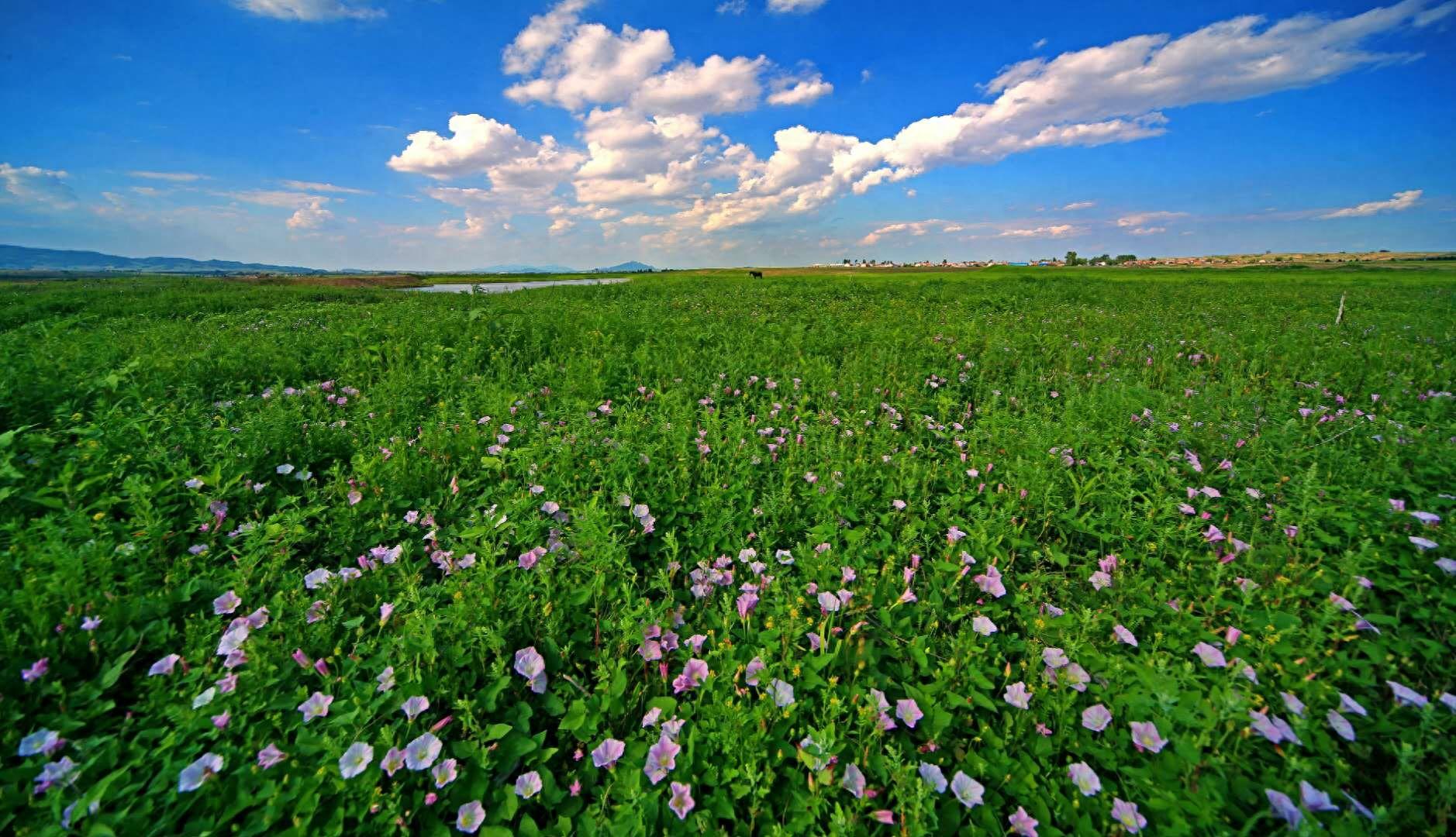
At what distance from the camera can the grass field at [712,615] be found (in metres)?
1.88

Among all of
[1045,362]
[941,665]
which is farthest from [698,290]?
[941,665]

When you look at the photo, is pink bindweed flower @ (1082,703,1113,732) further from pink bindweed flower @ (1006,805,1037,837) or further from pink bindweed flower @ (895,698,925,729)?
pink bindweed flower @ (895,698,925,729)

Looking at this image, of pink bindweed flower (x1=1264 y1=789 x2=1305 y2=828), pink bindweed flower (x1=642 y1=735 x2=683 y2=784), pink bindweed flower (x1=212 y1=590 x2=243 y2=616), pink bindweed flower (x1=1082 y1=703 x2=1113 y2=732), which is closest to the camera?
pink bindweed flower (x1=1264 y1=789 x2=1305 y2=828)

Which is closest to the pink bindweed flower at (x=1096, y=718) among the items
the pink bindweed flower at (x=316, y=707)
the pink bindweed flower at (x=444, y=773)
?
the pink bindweed flower at (x=444, y=773)

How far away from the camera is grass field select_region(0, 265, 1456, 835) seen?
188 centimetres

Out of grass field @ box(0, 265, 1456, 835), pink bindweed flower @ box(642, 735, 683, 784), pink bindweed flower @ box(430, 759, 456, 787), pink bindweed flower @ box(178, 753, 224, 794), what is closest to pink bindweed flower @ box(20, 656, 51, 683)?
grass field @ box(0, 265, 1456, 835)

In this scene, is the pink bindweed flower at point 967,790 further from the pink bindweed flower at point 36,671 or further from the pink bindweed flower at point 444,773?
the pink bindweed flower at point 36,671

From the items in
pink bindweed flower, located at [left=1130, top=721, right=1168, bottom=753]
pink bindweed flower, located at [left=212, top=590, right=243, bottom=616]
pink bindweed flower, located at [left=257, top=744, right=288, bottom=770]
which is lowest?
pink bindweed flower, located at [left=1130, top=721, right=1168, bottom=753]

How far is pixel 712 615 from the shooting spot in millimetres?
2658

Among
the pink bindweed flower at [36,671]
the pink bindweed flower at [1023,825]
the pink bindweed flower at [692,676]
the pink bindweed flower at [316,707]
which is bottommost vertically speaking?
the pink bindweed flower at [1023,825]

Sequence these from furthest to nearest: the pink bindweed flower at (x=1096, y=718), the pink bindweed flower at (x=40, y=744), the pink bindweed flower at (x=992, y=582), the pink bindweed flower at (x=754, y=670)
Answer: the pink bindweed flower at (x=992, y=582)
the pink bindweed flower at (x=754, y=670)
the pink bindweed flower at (x=1096, y=718)
the pink bindweed flower at (x=40, y=744)

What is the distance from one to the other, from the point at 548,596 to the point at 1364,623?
3.74 metres

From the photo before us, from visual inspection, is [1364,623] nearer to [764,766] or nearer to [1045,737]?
[1045,737]

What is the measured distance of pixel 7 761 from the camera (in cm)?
190
